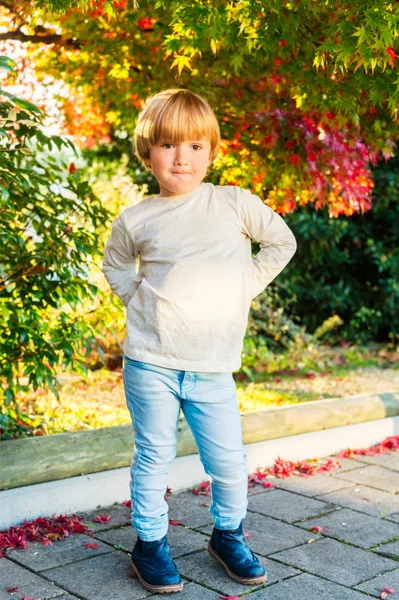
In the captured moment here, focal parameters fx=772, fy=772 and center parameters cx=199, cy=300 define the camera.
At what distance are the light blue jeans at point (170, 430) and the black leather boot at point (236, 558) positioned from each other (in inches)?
2.4

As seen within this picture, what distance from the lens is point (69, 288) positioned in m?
3.63

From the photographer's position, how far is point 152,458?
2.56 metres

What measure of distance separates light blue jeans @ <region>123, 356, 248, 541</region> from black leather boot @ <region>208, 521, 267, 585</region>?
0.06m

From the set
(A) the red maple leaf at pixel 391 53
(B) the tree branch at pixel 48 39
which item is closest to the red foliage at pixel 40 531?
(A) the red maple leaf at pixel 391 53

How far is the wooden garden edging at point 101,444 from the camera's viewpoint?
10.1 feet

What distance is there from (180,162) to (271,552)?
4.85 feet

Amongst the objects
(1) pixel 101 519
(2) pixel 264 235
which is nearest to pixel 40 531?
(1) pixel 101 519

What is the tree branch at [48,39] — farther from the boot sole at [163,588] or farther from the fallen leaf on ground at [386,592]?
the fallen leaf on ground at [386,592]

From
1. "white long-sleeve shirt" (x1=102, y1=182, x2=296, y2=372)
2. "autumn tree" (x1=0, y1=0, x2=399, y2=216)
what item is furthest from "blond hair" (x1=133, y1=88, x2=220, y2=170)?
"autumn tree" (x1=0, y1=0, x2=399, y2=216)

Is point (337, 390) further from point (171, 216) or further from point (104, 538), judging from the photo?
point (171, 216)

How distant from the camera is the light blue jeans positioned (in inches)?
99.3

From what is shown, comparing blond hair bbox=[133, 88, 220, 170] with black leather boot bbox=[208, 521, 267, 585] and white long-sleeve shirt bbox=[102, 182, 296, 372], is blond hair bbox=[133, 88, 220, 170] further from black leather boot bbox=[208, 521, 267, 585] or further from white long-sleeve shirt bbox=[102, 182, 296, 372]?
black leather boot bbox=[208, 521, 267, 585]

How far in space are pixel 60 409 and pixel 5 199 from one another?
211cm

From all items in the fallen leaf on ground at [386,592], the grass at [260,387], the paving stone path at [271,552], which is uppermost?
the grass at [260,387]
